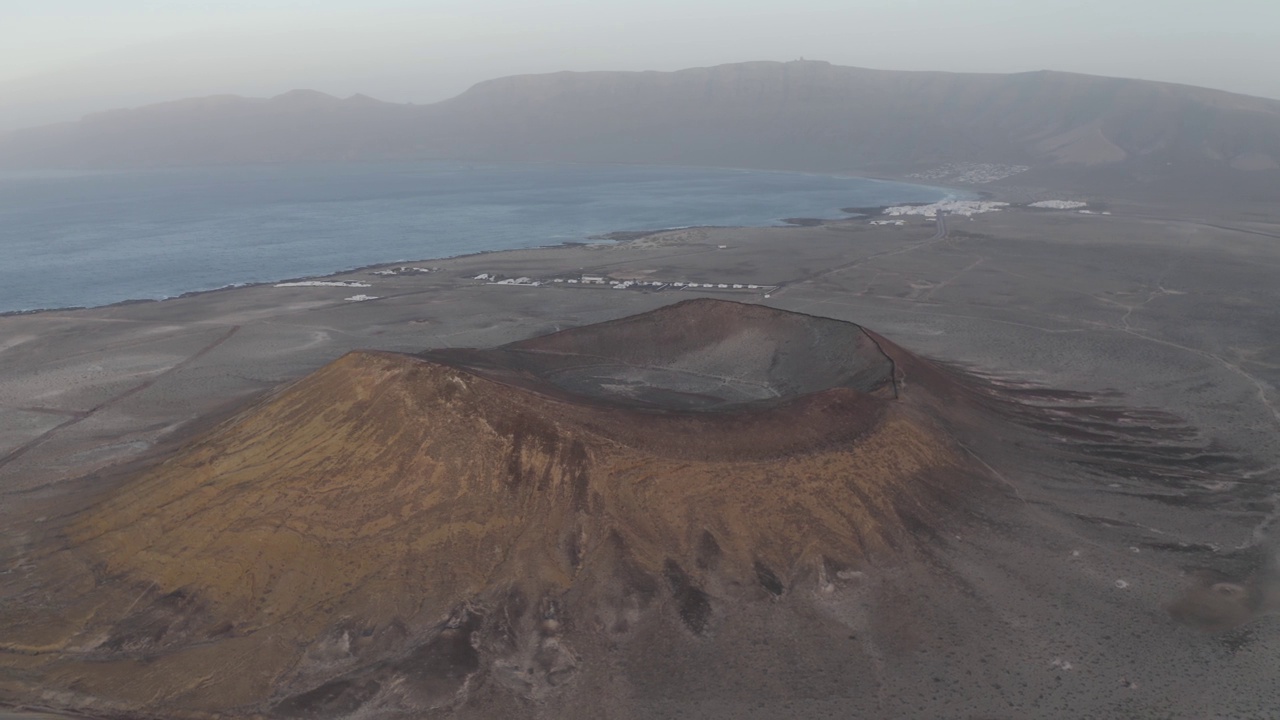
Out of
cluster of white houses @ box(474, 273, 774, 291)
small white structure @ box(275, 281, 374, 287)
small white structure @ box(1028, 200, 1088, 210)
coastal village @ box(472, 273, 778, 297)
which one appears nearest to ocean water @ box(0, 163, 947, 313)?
small white structure @ box(275, 281, 374, 287)

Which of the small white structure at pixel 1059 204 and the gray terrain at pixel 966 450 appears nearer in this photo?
the gray terrain at pixel 966 450

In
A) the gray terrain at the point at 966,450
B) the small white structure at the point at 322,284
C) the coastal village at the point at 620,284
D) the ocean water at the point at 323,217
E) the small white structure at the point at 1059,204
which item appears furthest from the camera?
the small white structure at the point at 1059,204

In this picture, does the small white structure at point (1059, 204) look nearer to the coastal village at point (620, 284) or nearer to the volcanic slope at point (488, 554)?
the coastal village at point (620, 284)

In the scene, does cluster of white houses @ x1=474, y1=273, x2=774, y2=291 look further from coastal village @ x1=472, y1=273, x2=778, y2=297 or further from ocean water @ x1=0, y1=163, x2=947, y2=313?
ocean water @ x1=0, y1=163, x2=947, y2=313

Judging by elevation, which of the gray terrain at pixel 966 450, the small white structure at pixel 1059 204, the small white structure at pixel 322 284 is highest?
the small white structure at pixel 1059 204

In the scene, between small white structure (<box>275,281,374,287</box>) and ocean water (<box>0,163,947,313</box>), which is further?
ocean water (<box>0,163,947,313</box>)

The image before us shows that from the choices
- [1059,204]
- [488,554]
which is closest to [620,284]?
[488,554]

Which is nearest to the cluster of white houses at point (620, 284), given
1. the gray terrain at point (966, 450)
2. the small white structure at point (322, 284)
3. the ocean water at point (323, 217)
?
the gray terrain at point (966, 450)

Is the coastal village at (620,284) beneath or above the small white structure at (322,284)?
beneath

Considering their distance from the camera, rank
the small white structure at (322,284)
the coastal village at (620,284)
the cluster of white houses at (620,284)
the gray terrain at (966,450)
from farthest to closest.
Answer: the small white structure at (322,284), the cluster of white houses at (620,284), the coastal village at (620,284), the gray terrain at (966,450)
